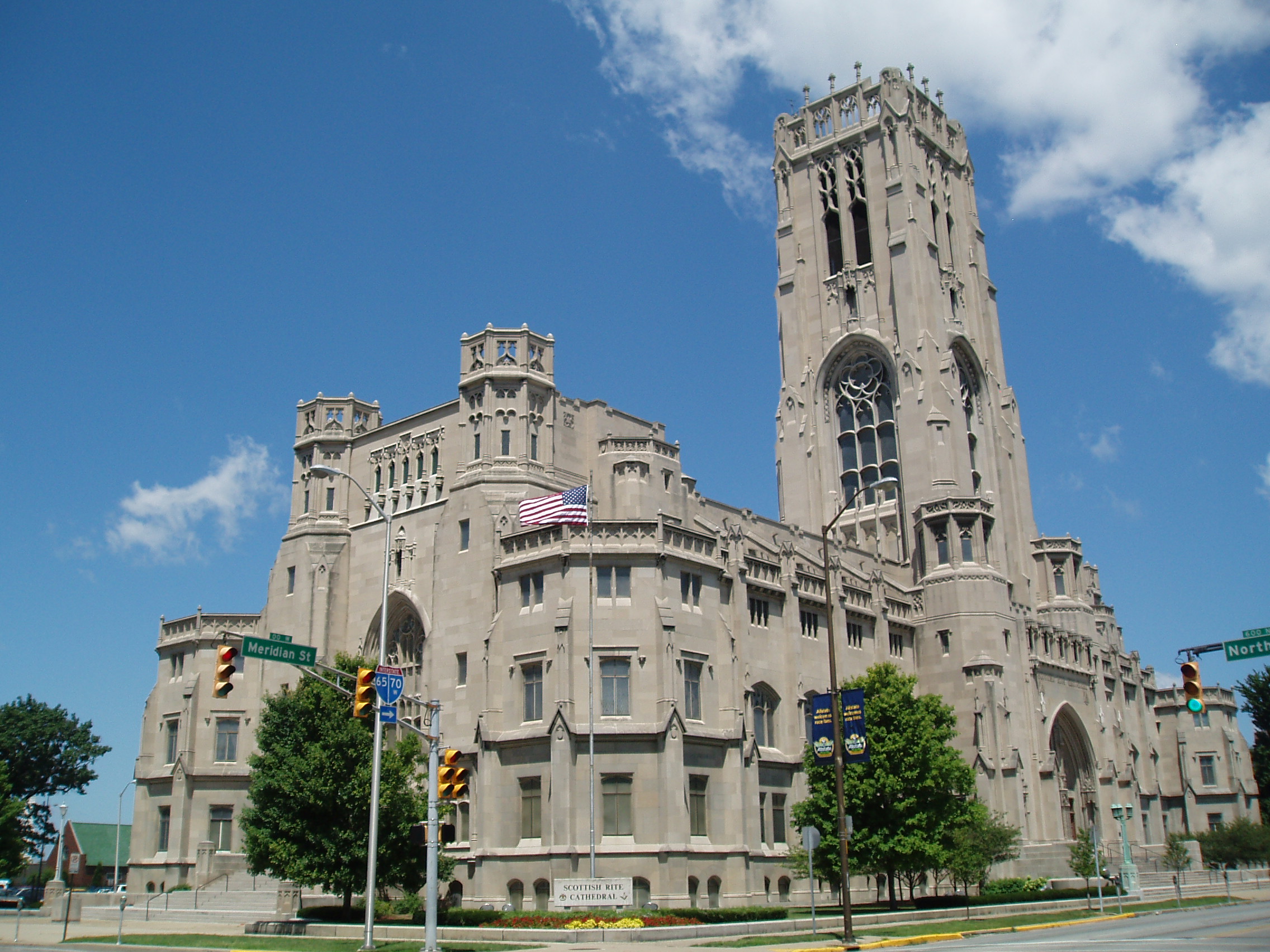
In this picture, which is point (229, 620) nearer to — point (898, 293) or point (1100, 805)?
point (898, 293)

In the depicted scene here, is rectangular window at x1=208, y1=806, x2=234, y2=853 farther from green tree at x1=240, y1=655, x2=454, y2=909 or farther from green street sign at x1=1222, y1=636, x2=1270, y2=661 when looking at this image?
green street sign at x1=1222, y1=636, x2=1270, y2=661

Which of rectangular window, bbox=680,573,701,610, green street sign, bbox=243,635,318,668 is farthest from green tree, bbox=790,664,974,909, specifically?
green street sign, bbox=243,635,318,668

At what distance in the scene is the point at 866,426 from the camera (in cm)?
8562

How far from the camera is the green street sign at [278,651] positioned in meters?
28.7

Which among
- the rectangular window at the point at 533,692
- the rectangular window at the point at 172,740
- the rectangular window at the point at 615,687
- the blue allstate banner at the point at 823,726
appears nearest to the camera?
the blue allstate banner at the point at 823,726

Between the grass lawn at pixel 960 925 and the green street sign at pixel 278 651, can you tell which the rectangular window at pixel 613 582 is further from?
the green street sign at pixel 278 651

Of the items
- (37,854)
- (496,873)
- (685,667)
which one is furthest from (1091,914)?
(37,854)

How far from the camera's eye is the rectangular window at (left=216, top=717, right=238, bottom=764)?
64.5 m

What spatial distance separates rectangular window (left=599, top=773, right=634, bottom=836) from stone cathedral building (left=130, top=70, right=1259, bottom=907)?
0.12m

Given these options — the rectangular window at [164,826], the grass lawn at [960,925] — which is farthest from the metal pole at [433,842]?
the rectangular window at [164,826]

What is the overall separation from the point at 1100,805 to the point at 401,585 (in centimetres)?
4831

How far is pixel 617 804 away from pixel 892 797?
11.3 meters

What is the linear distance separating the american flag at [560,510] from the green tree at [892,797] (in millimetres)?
14387

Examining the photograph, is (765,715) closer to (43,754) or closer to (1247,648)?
(1247,648)
